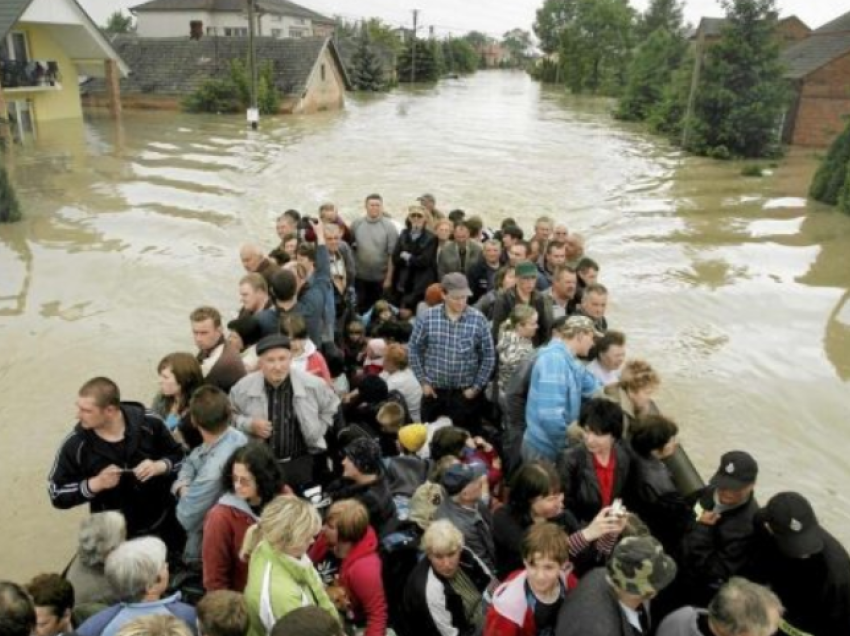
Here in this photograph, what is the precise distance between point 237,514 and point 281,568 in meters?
0.53

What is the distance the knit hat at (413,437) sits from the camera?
174 inches

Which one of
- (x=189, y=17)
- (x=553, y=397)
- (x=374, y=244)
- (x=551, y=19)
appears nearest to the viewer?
(x=553, y=397)

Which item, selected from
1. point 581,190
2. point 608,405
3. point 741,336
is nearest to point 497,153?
point 581,190

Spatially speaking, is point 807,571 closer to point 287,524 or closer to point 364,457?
point 364,457

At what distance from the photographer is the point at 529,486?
3.35 metres

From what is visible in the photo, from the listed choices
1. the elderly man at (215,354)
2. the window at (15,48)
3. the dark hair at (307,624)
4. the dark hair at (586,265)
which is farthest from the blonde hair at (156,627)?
the window at (15,48)

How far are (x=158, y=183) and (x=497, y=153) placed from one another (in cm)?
1239

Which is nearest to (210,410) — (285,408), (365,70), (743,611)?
(285,408)

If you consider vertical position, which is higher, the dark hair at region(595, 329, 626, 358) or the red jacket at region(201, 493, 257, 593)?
the dark hair at region(595, 329, 626, 358)

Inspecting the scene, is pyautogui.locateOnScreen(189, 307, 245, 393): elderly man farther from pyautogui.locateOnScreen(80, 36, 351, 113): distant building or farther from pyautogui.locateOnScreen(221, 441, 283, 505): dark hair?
pyautogui.locateOnScreen(80, 36, 351, 113): distant building

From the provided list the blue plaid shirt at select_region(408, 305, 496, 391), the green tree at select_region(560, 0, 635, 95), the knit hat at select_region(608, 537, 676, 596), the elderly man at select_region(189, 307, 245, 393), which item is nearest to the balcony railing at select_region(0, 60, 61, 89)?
the elderly man at select_region(189, 307, 245, 393)

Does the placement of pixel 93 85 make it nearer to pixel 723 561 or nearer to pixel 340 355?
pixel 340 355

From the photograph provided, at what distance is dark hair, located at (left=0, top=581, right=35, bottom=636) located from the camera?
250 cm

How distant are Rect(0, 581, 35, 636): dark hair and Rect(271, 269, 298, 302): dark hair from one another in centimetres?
277
